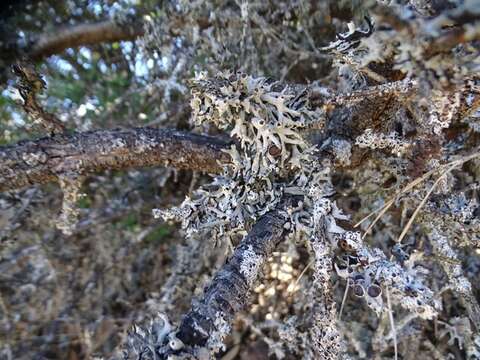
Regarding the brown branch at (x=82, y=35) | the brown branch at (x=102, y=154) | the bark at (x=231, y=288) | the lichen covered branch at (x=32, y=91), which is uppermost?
the brown branch at (x=82, y=35)

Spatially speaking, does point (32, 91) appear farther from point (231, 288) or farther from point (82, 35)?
point (82, 35)

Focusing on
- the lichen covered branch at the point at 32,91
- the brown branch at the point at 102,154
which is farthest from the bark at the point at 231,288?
the lichen covered branch at the point at 32,91

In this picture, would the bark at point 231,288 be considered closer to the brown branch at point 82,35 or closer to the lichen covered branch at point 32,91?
the lichen covered branch at point 32,91

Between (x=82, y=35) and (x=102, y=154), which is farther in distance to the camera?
(x=82, y=35)

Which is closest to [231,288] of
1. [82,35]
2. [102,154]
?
[102,154]

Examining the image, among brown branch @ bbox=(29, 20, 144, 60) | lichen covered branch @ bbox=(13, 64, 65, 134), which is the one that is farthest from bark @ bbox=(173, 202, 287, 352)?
brown branch @ bbox=(29, 20, 144, 60)

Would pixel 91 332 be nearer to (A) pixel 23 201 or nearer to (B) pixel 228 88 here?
(A) pixel 23 201

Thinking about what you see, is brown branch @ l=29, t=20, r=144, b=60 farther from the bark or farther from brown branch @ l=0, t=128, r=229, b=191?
the bark
